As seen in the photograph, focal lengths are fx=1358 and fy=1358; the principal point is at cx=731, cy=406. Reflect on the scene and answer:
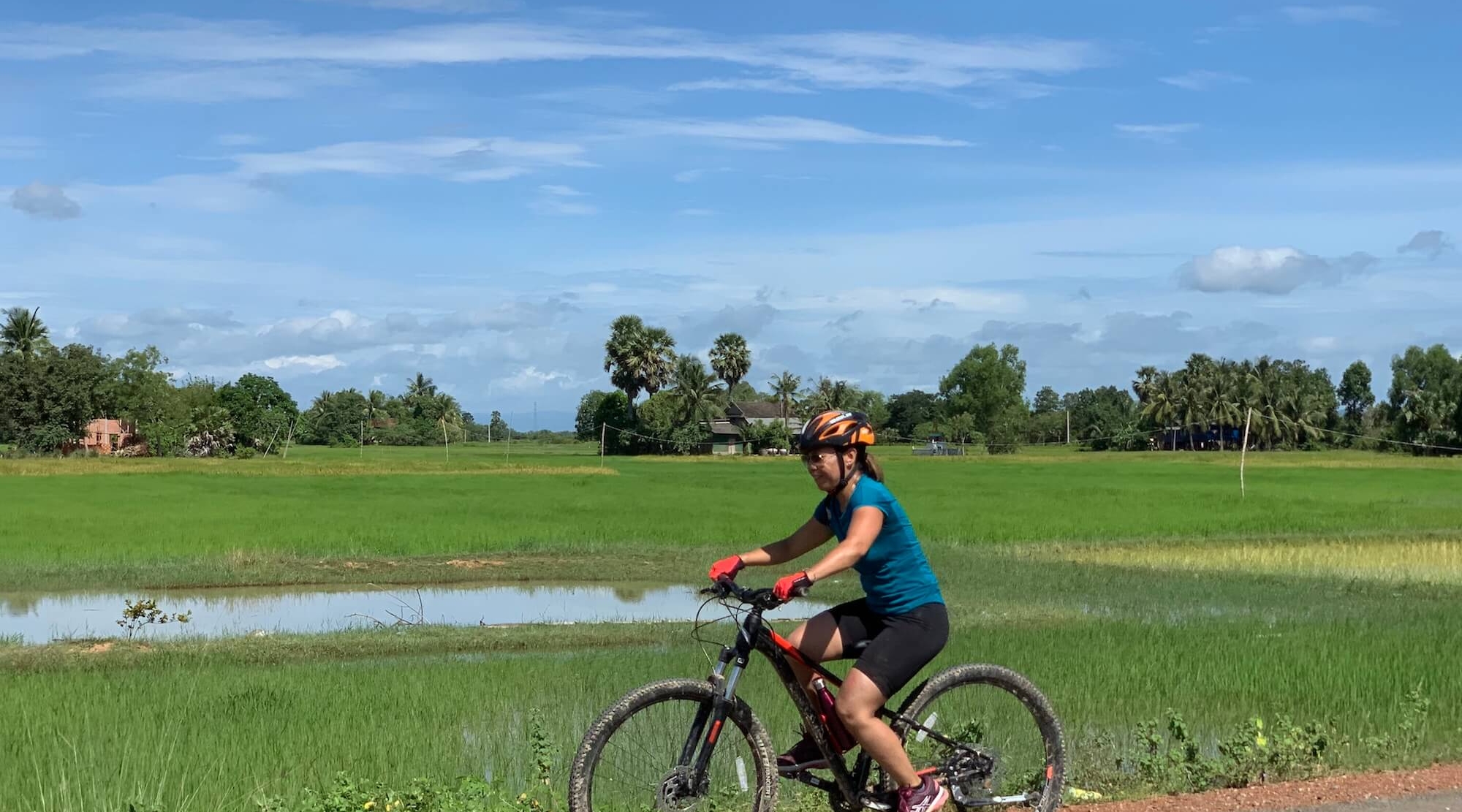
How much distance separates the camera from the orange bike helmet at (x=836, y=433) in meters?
5.36

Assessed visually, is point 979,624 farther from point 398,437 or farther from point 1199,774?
point 398,437

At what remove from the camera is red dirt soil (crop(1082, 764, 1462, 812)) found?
21.2ft

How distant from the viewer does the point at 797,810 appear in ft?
21.9

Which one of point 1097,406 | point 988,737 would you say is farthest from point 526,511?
point 1097,406

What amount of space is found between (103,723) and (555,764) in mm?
3616

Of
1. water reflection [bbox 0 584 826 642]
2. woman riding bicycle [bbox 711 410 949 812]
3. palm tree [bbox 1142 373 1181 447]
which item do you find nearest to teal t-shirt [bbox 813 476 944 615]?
woman riding bicycle [bbox 711 410 949 812]

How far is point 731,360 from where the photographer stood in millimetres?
114875

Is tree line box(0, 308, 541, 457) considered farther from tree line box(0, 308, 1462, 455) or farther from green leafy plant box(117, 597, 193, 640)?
green leafy plant box(117, 597, 193, 640)

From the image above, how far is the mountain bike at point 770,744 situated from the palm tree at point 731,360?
108 m

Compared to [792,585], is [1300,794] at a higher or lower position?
lower

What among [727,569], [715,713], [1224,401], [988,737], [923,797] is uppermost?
[1224,401]

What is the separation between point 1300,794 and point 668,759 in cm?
323

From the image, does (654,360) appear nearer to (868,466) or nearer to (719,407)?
(719,407)

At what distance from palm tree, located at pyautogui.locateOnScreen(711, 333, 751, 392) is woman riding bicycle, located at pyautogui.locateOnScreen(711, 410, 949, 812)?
108m
